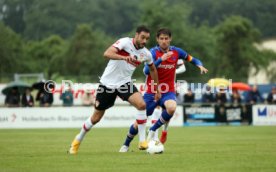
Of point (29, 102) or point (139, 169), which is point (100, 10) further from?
point (139, 169)

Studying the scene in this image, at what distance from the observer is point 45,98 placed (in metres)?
32.8

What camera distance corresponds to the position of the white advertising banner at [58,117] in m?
31.4

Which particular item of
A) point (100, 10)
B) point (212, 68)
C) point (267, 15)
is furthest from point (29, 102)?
point (100, 10)

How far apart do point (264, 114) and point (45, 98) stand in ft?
36.0

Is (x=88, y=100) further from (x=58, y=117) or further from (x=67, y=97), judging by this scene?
(x=58, y=117)

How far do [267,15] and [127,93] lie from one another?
121489mm

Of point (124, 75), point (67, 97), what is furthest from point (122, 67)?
point (67, 97)

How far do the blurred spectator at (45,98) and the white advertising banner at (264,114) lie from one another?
10157 mm

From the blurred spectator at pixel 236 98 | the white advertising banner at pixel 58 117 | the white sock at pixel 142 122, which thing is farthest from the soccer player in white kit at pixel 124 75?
the blurred spectator at pixel 236 98

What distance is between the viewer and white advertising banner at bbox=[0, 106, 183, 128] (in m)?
31.4

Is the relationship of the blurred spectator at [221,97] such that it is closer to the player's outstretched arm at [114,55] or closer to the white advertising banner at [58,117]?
the white advertising banner at [58,117]

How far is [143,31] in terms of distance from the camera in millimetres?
13250

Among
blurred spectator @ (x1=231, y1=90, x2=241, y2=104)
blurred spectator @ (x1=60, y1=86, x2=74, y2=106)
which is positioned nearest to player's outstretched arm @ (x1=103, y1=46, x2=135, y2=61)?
blurred spectator @ (x1=60, y1=86, x2=74, y2=106)

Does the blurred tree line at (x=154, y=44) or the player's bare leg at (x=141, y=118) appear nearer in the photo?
the player's bare leg at (x=141, y=118)
